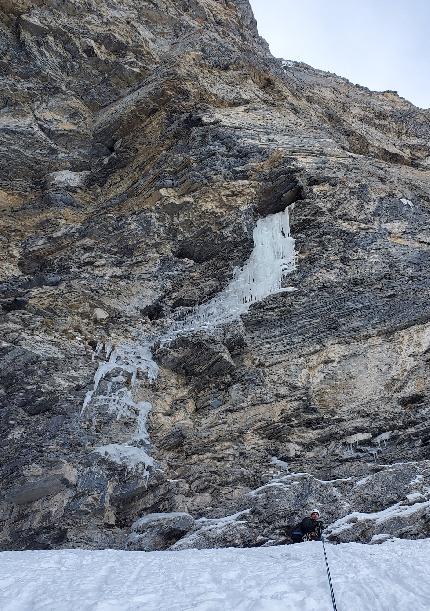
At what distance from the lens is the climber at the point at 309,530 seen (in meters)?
9.26

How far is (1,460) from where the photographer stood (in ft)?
40.3

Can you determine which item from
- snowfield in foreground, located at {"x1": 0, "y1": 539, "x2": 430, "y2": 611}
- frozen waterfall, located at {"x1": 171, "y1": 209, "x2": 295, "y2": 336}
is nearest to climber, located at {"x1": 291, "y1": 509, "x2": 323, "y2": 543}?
snowfield in foreground, located at {"x1": 0, "y1": 539, "x2": 430, "y2": 611}

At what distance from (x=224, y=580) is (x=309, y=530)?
3.22 m

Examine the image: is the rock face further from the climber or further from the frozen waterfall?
the climber

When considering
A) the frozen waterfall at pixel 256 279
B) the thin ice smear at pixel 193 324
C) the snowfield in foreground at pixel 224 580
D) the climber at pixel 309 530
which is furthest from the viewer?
the frozen waterfall at pixel 256 279

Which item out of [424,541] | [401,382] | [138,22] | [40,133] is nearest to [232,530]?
[424,541]

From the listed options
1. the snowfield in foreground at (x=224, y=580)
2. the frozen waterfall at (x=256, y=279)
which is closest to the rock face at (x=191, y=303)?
the frozen waterfall at (x=256, y=279)

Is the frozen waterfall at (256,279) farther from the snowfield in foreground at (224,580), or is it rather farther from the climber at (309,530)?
the snowfield in foreground at (224,580)

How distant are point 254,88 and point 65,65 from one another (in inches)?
307

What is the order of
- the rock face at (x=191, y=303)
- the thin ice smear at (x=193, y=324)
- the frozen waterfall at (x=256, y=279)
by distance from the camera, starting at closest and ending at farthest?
the rock face at (x=191, y=303) < the thin ice smear at (x=193, y=324) < the frozen waterfall at (x=256, y=279)

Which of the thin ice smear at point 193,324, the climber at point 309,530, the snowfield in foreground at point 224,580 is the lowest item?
the snowfield in foreground at point 224,580

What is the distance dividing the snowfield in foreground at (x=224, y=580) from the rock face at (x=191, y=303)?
7.23 ft

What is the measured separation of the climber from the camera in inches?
364

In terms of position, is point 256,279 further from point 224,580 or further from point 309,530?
point 224,580
